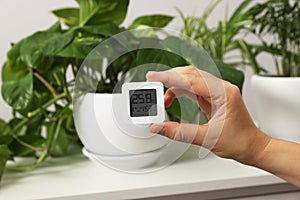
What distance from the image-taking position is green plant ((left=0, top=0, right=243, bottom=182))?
2.61ft

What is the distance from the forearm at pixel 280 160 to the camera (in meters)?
0.62

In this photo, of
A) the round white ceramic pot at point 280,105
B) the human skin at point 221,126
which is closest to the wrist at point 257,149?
the human skin at point 221,126

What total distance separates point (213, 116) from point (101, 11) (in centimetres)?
39

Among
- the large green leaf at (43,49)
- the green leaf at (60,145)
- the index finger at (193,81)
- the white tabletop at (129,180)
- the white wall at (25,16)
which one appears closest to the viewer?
the index finger at (193,81)

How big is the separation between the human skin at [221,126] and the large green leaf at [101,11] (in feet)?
1.01

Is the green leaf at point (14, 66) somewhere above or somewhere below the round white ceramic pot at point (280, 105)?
above

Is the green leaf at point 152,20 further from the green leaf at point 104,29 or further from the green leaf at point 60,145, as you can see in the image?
the green leaf at point 60,145

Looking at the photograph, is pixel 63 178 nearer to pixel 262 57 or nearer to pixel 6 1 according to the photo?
pixel 6 1

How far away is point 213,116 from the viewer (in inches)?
23.2

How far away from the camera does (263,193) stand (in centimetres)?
77

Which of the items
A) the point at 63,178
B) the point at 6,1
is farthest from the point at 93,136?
the point at 6,1

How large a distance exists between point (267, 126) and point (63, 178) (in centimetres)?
39

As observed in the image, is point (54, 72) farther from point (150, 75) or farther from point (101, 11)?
point (150, 75)

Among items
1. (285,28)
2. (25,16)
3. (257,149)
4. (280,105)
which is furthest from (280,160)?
(25,16)
